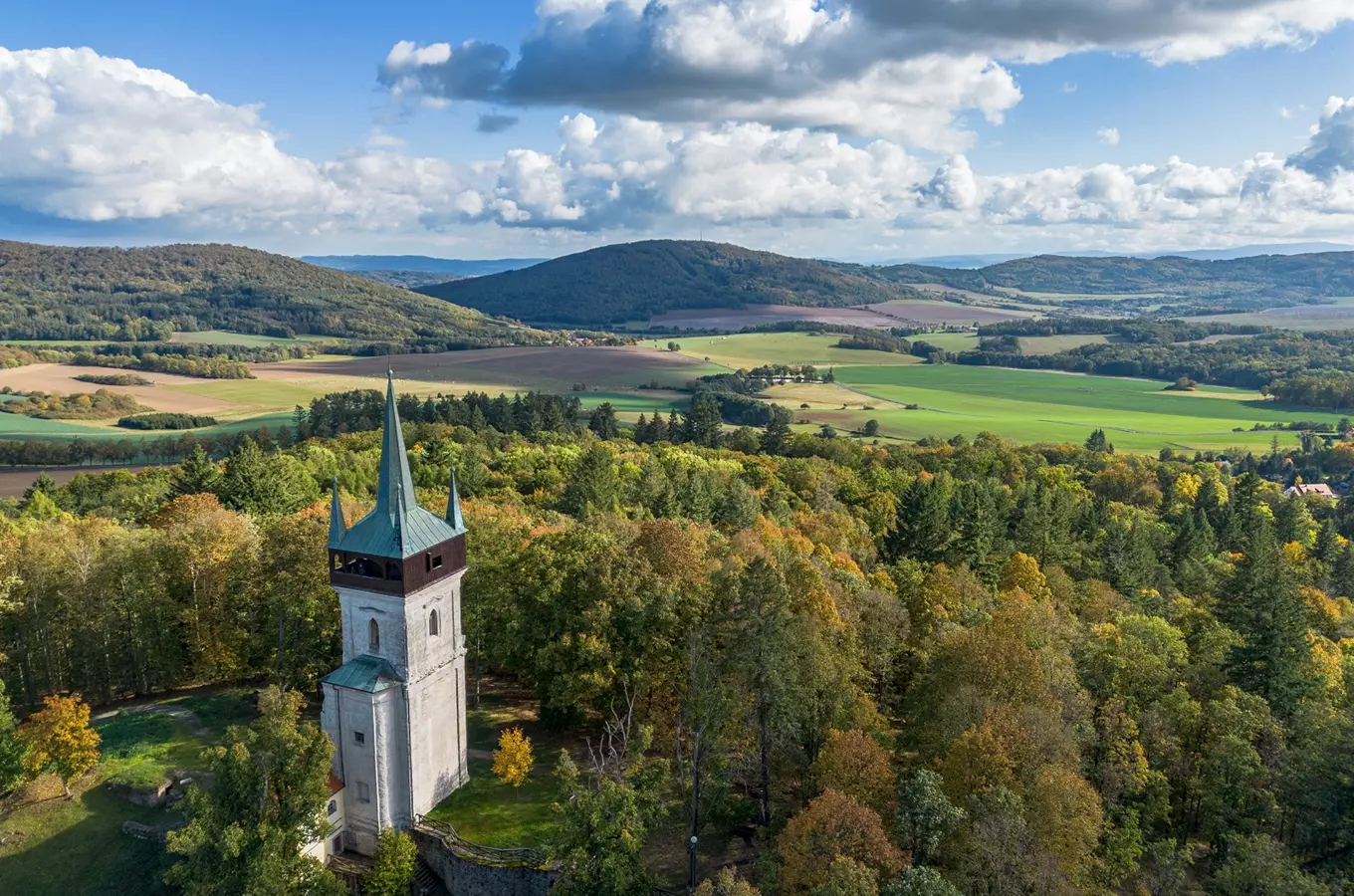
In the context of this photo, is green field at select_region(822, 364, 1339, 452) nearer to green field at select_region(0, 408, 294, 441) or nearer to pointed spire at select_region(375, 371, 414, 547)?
green field at select_region(0, 408, 294, 441)

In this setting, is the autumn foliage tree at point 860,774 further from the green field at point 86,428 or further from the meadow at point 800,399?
the green field at point 86,428

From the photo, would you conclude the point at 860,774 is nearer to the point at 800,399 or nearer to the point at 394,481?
the point at 394,481

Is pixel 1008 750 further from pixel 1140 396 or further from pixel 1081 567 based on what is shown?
pixel 1140 396

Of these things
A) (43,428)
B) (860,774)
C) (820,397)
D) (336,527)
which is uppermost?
(336,527)

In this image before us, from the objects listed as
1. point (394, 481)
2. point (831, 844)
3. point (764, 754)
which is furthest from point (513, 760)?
point (831, 844)

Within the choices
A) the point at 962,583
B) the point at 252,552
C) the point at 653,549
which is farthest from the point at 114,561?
the point at 962,583

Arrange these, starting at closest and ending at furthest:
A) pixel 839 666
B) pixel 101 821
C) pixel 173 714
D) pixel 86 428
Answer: pixel 101 821
pixel 839 666
pixel 173 714
pixel 86 428
